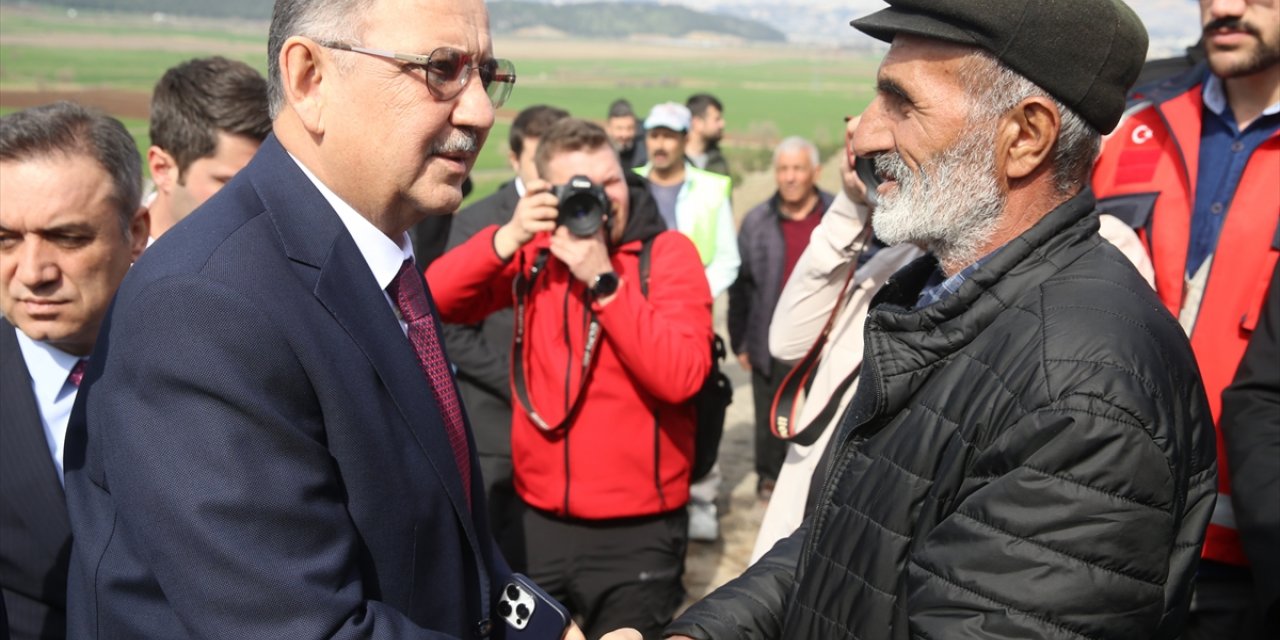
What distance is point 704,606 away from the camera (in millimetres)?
2006

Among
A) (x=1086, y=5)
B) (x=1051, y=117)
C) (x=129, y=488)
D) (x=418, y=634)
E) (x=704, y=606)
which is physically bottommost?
(x=704, y=606)

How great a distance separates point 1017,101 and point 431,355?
1.15 meters

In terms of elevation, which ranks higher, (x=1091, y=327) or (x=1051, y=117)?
(x=1051, y=117)

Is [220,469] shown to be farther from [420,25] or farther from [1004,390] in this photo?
[1004,390]

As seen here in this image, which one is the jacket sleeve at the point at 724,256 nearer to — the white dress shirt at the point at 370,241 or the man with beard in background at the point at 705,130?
the man with beard in background at the point at 705,130

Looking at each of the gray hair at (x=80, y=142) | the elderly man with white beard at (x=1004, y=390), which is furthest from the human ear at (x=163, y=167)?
the elderly man with white beard at (x=1004, y=390)

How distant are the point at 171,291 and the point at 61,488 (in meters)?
0.89

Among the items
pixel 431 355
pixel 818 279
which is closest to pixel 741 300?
pixel 818 279

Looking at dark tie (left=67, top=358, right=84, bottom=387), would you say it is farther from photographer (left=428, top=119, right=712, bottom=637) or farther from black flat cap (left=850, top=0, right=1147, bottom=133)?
black flat cap (left=850, top=0, right=1147, bottom=133)

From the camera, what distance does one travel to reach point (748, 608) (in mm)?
1977

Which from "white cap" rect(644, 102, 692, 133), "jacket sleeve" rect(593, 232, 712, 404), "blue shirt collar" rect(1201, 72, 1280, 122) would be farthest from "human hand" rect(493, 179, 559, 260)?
"white cap" rect(644, 102, 692, 133)

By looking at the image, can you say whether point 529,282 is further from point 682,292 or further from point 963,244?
A: point 963,244

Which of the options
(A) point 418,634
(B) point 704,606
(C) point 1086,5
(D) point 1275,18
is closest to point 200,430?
(A) point 418,634

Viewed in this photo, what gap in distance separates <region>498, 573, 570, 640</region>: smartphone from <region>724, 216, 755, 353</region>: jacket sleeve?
4738 mm
